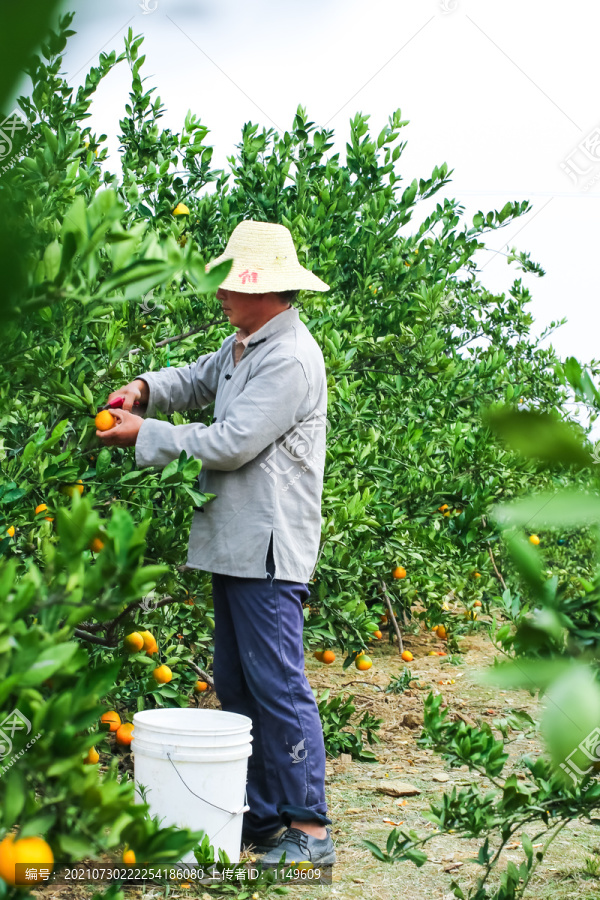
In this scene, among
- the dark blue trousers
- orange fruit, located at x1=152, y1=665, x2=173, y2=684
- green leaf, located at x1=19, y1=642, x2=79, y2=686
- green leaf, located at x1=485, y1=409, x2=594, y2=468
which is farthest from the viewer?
orange fruit, located at x1=152, y1=665, x2=173, y2=684

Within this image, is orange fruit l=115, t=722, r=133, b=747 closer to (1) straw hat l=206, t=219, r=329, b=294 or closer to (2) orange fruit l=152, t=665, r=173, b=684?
(2) orange fruit l=152, t=665, r=173, b=684

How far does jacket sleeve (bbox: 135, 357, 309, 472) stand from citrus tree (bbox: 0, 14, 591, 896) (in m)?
0.13

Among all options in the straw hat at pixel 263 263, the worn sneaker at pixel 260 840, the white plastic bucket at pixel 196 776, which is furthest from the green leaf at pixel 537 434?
the worn sneaker at pixel 260 840

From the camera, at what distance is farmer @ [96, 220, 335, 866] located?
2752 millimetres

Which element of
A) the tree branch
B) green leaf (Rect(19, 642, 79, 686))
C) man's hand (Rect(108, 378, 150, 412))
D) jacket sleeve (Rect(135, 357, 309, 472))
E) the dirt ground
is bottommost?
the dirt ground

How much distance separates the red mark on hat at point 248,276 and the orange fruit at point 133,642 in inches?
47.2

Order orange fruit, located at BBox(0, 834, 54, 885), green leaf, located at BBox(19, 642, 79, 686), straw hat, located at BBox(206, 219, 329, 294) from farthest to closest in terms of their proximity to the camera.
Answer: straw hat, located at BBox(206, 219, 329, 294) < orange fruit, located at BBox(0, 834, 54, 885) < green leaf, located at BBox(19, 642, 79, 686)

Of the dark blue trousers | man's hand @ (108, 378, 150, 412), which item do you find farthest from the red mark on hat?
the dark blue trousers

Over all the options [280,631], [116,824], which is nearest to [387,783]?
[280,631]

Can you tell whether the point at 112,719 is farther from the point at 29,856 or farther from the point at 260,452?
the point at 29,856

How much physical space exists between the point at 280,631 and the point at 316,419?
699 millimetres

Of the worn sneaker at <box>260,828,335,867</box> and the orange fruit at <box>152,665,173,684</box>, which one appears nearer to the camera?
the worn sneaker at <box>260,828,335,867</box>

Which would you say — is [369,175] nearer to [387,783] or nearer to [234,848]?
[387,783]

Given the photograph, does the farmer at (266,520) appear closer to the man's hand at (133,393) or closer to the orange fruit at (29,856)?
the man's hand at (133,393)
